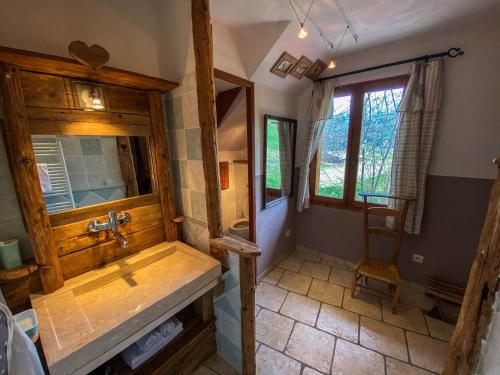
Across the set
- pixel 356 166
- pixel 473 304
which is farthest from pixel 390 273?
pixel 473 304

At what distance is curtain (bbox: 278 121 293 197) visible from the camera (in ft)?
8.03

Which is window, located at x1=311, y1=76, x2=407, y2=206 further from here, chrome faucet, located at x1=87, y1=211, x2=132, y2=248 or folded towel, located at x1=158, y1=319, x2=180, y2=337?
chrome faucet, located at x1=87, y1=211, x2=132, y2=248

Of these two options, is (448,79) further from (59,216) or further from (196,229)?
(59,216)

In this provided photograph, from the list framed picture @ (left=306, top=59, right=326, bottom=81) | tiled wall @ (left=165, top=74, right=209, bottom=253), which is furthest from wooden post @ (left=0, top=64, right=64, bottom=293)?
framed picture @ (left=306, top=59, right=326, bottom=81)

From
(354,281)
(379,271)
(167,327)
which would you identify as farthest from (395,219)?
(167,327)

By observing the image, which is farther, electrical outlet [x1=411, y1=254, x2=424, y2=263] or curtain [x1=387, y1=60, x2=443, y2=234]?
electrical outlet [x1=411, y1=254, x2=424, y2=263]

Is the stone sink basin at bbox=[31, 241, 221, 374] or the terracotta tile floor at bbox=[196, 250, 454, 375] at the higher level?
→ the stone sink basin at bbox=[31, 241, 221, 374]

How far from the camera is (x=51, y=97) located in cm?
100

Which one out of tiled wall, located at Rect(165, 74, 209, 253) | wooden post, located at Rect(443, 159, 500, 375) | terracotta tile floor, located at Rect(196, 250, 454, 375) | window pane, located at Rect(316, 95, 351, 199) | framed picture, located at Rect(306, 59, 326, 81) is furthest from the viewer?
window pane, located at Rect(316, 95, 351, 199)

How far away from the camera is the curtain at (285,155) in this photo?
8.03ft

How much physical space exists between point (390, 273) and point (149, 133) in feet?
7.92

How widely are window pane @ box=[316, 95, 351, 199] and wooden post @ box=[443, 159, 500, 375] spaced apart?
1.71 m

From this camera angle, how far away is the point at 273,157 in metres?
2.37

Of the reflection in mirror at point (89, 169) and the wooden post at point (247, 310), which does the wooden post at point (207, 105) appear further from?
the reflection in mirror at point (89, 169)
